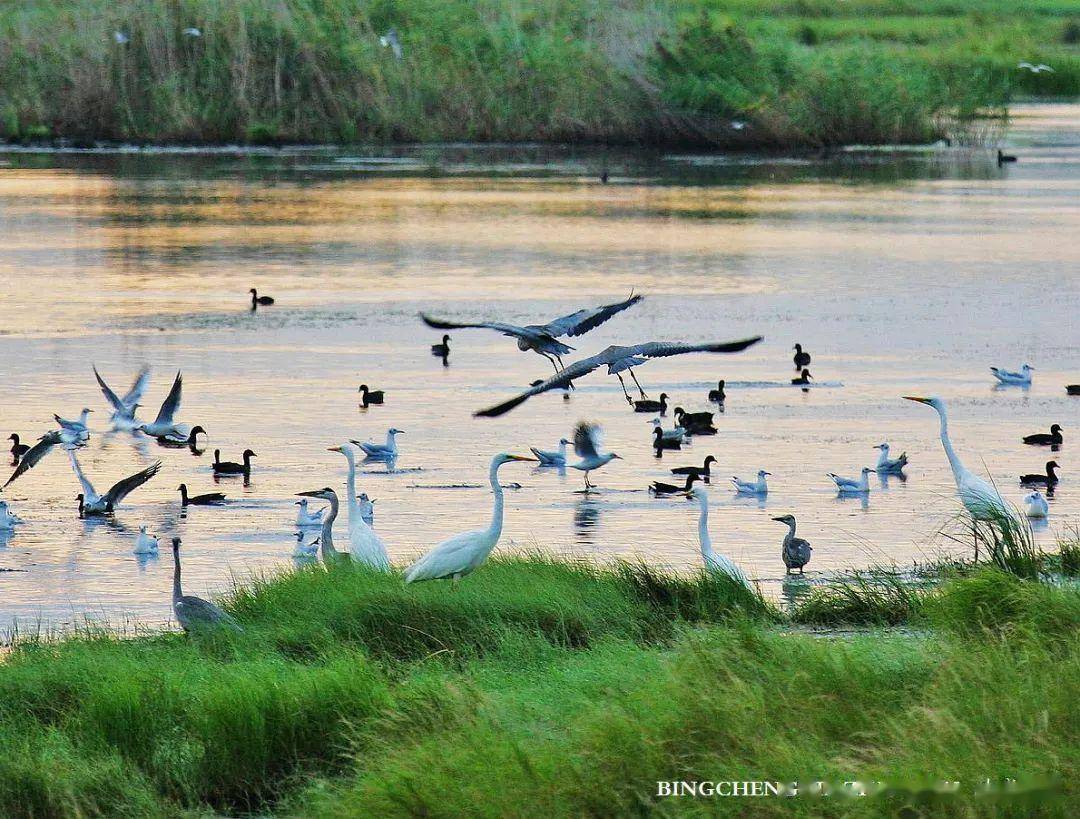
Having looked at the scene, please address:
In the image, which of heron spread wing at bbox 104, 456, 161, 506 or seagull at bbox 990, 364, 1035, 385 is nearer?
heron spread wing at bbox 104, 456, 161, 506

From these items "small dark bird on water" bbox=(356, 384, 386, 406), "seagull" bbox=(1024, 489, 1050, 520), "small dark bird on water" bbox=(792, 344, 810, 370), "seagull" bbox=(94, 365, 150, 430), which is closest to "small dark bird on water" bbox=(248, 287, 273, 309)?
"small dark bird on water" bbox=(356, 384, 386, 406)

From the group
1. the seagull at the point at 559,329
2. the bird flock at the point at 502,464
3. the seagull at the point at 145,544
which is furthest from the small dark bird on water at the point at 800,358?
the seagull at the point at 559,329

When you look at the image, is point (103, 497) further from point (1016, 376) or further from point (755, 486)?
point (1016, 376)

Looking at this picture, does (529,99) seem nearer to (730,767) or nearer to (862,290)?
(862,290)

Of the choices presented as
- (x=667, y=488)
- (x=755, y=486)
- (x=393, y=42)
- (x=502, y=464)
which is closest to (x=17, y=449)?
(x=502, y=464)

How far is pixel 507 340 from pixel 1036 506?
13.7 metres

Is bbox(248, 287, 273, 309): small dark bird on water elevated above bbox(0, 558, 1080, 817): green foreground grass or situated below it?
below

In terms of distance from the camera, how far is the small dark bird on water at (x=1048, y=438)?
19406mm

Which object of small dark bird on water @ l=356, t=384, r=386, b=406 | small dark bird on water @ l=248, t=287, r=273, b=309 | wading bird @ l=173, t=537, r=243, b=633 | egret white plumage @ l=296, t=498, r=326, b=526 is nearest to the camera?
wading bird @ l=173, t=537, r=243, b=633

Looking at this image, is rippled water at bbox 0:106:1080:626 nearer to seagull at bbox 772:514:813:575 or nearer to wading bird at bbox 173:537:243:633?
seagull at bbox 772:514:813:575

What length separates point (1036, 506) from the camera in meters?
15.7

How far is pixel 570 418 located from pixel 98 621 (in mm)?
10142

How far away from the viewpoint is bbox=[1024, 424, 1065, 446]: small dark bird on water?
19.4 metres

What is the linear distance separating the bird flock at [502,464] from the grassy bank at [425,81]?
38505 millimetres
